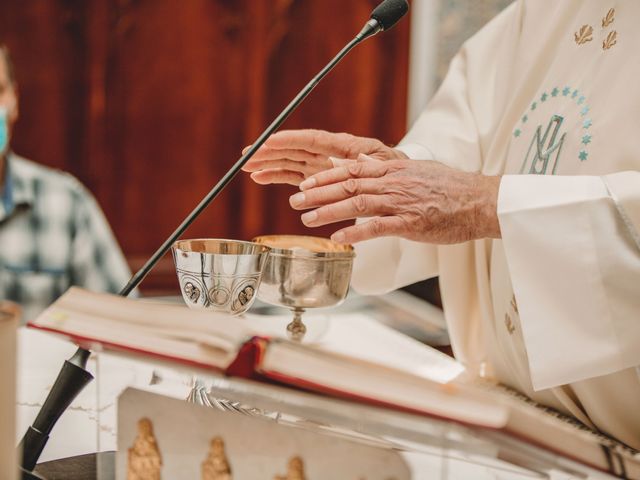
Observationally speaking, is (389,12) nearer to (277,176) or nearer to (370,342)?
(277,176)

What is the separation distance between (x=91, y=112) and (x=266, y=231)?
3.13 feet

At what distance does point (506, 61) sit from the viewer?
4.13 ft

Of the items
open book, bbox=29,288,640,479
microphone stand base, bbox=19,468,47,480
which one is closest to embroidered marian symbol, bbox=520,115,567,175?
open book, bbox=29,288,640,479

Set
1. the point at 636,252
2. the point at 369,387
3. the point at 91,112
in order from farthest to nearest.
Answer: the point at 91,112 → the point at 636,252 → the point at 369,387

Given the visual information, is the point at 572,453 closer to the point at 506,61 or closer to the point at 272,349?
the point at 272,349

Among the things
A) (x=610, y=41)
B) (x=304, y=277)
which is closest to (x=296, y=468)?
(x=304, y=277)

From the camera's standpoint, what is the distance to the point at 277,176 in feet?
3.55

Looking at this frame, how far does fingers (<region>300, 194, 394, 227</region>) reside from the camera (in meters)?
0.84

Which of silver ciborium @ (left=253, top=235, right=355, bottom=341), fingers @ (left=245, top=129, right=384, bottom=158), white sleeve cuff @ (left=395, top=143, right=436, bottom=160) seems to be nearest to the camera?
silver ciborium @ (left=253, top=235, right=355, bottom=341)

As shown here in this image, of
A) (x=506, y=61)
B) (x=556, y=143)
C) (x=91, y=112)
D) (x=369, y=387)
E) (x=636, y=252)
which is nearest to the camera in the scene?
(x=369, y=387)

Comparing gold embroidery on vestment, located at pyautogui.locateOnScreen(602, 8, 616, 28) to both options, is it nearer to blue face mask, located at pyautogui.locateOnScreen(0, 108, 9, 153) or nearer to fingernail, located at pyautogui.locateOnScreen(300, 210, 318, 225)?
fingernail, located at pyautogui.locateOnScreen(300, 210, 318, 225)

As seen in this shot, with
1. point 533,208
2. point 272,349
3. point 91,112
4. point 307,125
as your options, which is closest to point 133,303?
point 272,349

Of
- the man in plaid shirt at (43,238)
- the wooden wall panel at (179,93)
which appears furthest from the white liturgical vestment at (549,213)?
the wooden wall panel at (179,93)

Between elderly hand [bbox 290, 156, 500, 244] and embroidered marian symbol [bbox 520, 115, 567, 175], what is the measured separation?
0.20m
